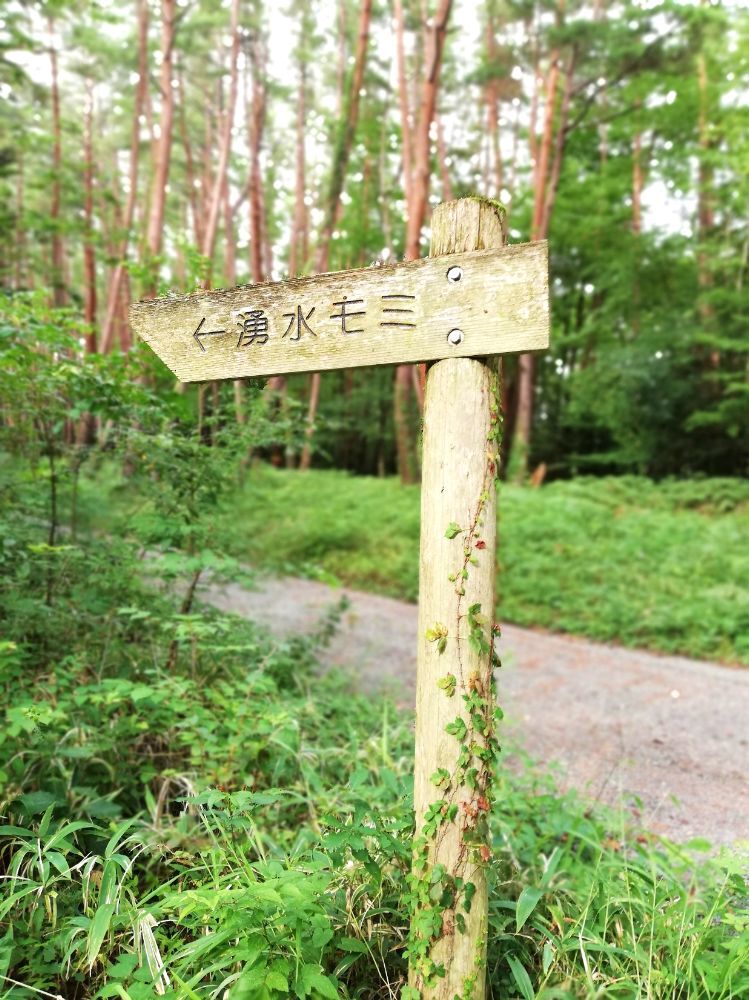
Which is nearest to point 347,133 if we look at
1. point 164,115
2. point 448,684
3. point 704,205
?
point 164,115

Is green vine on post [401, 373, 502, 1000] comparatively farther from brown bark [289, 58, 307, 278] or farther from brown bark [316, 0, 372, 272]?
brown bark [289, 58, 307, 278]

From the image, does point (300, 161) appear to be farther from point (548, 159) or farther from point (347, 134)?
point (548, 159)

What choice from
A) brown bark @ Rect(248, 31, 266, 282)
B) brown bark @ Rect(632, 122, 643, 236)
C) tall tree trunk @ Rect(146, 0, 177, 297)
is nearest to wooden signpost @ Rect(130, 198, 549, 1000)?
tall tree trunk @ Rect(146, 0, 177, 297)

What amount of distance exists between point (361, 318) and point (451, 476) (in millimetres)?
527

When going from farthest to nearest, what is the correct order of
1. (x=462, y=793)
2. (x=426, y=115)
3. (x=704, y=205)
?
(x=704, y=205) < (x=426, y=115) < (x=462, y=793)

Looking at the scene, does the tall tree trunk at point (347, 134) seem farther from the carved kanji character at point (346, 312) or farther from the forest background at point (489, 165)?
the carved kanji character at point (346, 312)

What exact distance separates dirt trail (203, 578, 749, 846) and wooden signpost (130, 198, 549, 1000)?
1453mm

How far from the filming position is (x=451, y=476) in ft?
5.63

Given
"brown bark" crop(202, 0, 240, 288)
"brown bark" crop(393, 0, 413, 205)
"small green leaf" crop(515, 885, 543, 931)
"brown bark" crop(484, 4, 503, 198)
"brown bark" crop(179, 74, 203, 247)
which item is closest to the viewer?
"small green leaf" crop(515, 885, 543, 931)

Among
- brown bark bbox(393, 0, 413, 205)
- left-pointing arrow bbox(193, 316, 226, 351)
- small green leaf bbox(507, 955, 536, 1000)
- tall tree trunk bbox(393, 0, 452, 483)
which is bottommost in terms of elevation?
small green leaf bbox(507, 955, 536, 1000)

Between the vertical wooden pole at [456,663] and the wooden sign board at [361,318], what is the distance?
0.24 feet

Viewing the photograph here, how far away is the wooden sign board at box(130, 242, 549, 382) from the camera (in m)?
1.61

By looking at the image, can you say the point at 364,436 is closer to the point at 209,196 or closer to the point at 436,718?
the point at 209,196

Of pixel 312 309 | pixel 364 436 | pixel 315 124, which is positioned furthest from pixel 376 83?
pixel 312 309
